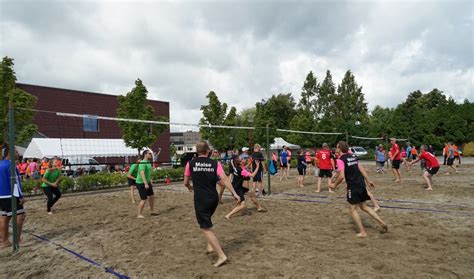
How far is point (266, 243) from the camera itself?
5.23 metres

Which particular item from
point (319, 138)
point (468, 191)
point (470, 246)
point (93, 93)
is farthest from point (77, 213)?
point (319, 138)

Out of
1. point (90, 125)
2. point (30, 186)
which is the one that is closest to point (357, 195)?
point (30, 186)

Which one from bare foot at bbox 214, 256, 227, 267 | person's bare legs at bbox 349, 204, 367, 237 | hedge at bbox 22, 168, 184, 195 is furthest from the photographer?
hedge at bbox 22, 168, 184, 195

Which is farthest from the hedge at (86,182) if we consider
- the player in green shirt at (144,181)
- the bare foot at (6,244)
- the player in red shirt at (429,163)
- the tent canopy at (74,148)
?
the player in red shirt at (429,163)

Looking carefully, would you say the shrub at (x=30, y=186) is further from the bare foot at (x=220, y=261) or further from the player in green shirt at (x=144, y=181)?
the bare foot at (x=220, y=261)

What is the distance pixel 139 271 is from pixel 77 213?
216 inches

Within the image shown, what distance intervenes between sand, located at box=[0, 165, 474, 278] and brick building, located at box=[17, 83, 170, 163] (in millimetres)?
20790

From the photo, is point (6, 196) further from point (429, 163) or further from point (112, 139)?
point (112, 139)

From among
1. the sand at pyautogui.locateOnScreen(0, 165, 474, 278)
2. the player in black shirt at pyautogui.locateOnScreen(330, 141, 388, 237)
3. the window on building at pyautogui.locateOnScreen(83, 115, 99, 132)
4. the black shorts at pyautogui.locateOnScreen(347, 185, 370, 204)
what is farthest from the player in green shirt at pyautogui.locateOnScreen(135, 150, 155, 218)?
the window on building at pyautogui.locateOnScreen(83, 115, 99, 132)

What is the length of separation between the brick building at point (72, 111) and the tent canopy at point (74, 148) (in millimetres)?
2243

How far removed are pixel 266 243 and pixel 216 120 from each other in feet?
68.2

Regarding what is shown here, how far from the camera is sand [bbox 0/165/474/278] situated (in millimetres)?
4090

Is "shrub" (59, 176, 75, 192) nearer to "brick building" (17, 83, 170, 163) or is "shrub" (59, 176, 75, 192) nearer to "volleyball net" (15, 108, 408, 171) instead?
"volleyball net" (15, 108, 408, 171)

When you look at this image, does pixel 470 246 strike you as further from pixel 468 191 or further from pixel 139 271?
pixel 468 191
